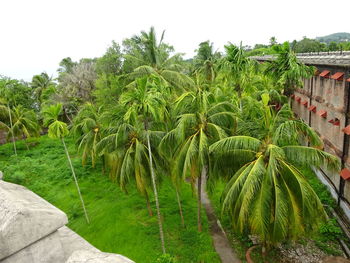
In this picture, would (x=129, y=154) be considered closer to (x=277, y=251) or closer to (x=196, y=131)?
(x=196, y=131)

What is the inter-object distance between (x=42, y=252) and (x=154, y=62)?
17083 mm

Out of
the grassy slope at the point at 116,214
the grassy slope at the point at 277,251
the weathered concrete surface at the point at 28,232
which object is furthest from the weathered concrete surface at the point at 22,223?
the grassy slope at the point at 116,214

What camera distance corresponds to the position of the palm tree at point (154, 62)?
18.6 meters

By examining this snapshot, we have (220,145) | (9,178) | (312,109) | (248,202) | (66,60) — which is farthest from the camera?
(66,60)

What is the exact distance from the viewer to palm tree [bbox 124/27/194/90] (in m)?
18.6

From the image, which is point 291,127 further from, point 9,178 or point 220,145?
point 9,178

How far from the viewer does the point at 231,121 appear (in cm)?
1144

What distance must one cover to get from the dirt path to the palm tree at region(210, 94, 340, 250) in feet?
10.9

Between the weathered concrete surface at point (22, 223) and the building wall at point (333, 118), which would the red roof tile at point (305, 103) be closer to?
the building wall at point (333, 118)

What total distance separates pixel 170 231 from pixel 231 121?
22.0ft

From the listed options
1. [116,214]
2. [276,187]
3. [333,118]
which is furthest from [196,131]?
[333,118]

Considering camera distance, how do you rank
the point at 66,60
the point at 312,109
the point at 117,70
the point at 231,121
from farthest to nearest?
1. the point at 66,60
2. the point at 117,70
3. the point at 312,109
4. the point at 231,121

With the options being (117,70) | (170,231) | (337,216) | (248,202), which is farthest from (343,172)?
(117,70)

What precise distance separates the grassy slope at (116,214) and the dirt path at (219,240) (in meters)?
0.31
